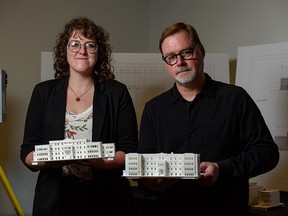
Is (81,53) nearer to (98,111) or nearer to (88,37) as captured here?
(88,37)

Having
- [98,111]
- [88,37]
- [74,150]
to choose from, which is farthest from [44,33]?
[74,150]

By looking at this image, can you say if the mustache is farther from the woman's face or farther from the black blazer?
the woman's face

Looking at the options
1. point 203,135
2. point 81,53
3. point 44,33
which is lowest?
point 203,135

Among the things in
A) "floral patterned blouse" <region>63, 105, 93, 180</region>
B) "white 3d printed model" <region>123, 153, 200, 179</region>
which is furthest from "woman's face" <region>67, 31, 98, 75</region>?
"white 3d printed model" <region>123, 153, 200, 179</region>

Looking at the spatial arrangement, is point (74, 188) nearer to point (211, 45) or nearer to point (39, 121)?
point (39, 121)

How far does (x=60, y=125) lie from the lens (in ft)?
7.76

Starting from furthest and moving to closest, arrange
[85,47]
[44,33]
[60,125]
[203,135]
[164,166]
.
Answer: [44,33], [85,47], [60,125], [203,135], [164,166]

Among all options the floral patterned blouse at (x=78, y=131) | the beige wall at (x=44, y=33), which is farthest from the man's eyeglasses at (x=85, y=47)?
the beige wall at (x=44, y=33)

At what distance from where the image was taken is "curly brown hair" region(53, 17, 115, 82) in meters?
2.51

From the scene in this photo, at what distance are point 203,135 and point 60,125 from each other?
0.71 m

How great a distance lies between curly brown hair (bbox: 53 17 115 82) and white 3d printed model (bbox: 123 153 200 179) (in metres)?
0.68

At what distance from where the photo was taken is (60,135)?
2.36 meters

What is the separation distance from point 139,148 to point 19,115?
5.92 ft

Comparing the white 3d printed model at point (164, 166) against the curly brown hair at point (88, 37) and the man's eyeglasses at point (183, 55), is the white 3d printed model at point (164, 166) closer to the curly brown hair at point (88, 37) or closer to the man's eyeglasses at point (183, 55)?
the man's eyeglasses at point (183, 55)
